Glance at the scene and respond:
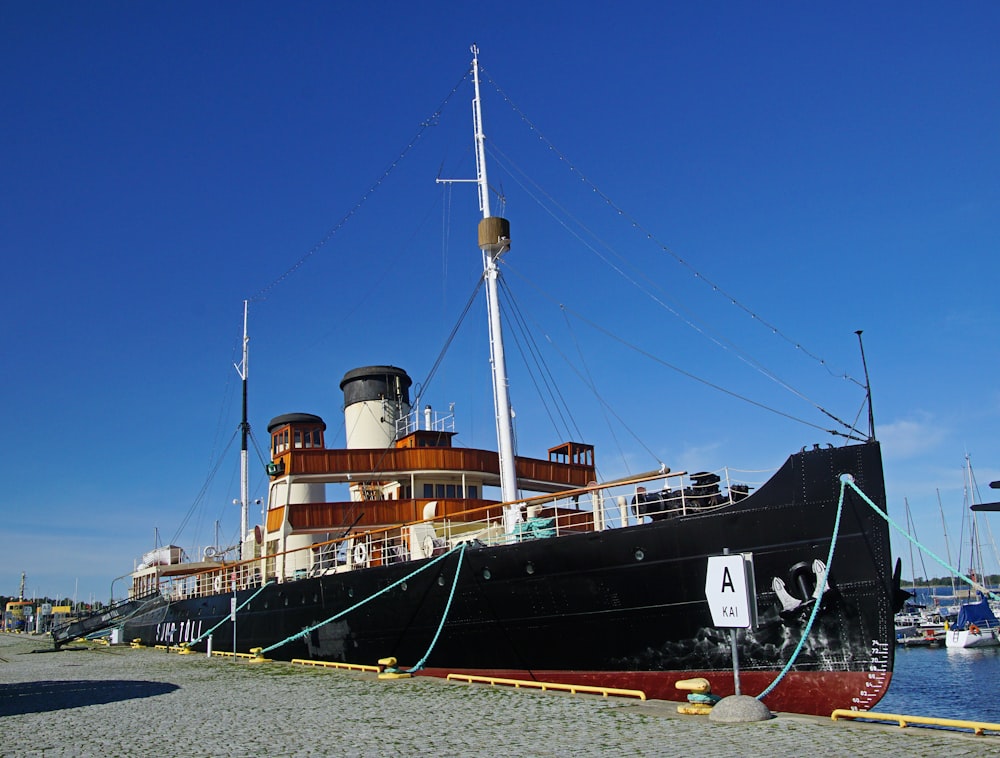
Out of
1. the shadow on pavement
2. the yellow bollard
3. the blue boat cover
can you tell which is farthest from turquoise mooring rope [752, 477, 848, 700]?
the blue boat cover

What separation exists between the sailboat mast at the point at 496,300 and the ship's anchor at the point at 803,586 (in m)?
7.12

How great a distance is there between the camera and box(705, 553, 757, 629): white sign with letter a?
10.1 meters

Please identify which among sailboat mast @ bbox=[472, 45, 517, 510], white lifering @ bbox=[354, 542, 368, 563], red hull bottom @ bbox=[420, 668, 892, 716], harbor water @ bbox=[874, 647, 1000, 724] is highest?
sailboat mast @ bbox=[472, 45, 517, 510]

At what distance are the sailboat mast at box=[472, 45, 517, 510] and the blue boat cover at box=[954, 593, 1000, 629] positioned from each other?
142 feet

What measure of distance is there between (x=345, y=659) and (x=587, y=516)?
713 cm

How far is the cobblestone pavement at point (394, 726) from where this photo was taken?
28.4 feet

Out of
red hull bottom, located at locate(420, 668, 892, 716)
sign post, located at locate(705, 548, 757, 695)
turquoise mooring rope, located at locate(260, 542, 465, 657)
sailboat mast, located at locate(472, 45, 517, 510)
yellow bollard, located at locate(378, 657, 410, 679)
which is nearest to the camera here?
sign post, located at locate(705, 548, 757, 695)

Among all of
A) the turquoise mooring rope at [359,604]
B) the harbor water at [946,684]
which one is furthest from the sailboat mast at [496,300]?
the harbor water at [946,684]

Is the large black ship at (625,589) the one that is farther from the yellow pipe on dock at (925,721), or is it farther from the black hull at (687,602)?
the yellow pipe on dock at (925,721)

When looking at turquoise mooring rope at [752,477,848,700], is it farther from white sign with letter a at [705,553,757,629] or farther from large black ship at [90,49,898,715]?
white sign with letter a at [705,553,757,629]

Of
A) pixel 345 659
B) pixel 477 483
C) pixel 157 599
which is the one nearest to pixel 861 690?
pixel 345 659

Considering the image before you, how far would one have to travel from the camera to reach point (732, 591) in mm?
10289

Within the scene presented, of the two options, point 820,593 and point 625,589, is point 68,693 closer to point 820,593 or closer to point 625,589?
point 625,589

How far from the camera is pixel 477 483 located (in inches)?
1031
